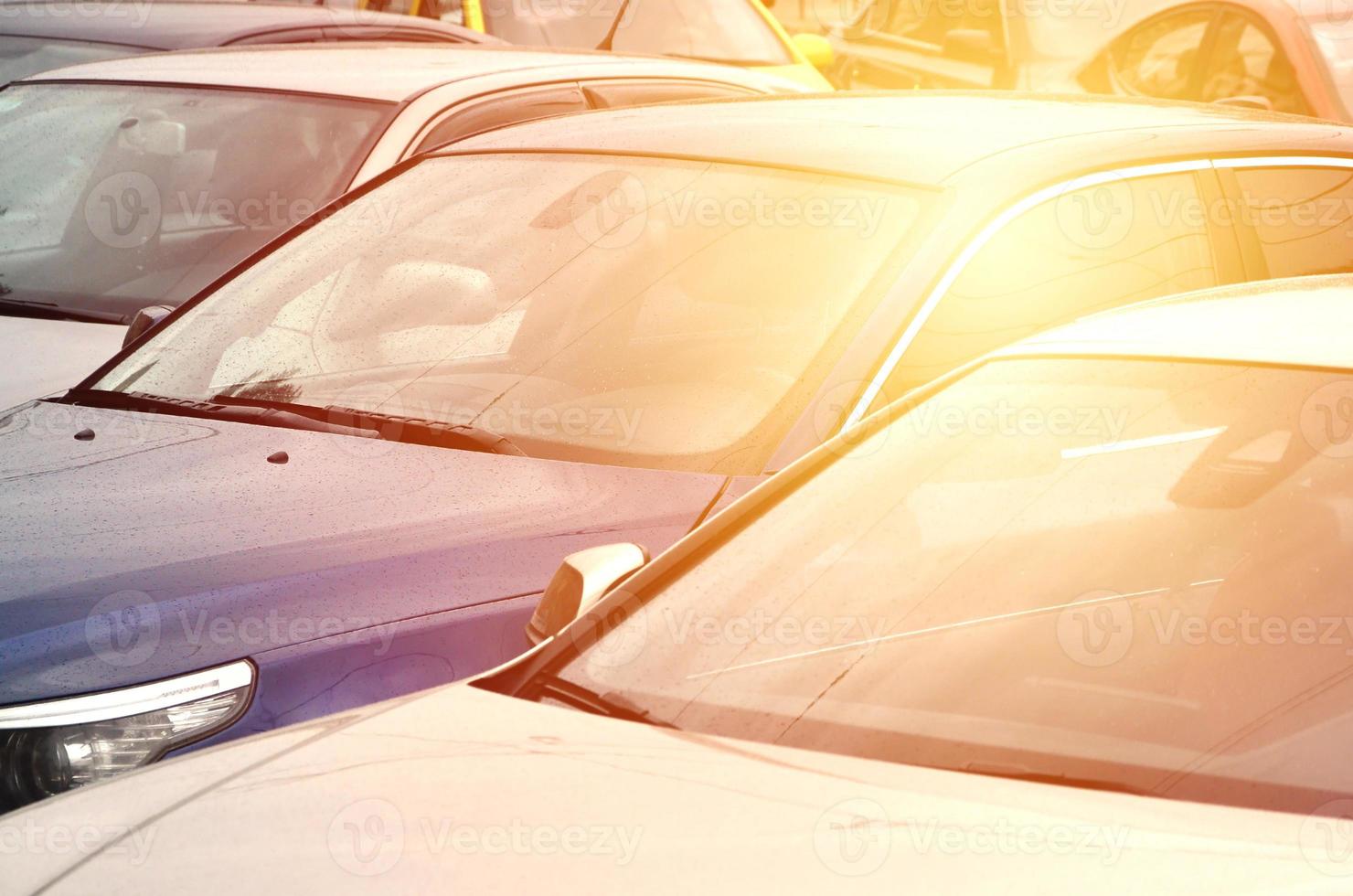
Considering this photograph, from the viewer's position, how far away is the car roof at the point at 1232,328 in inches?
94.3

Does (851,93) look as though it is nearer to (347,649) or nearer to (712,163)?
(712,163)

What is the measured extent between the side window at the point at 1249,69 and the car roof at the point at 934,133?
375 cm

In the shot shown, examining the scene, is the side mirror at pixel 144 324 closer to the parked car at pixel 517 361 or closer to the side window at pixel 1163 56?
the parked car at pixel 517 361

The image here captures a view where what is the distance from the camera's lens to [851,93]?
4352mm

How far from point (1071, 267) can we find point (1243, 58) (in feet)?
17.4

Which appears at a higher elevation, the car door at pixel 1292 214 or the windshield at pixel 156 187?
the windshield at pixel 156 187

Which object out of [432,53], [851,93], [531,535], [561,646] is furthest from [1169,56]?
[561,646]

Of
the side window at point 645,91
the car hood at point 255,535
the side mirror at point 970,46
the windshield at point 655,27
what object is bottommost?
the car hood at point 255,535

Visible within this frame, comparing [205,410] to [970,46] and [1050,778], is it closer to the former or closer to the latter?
[1050,778]

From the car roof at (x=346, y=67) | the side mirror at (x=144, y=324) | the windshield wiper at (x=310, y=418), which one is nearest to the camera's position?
the windshield wiper at (x=310, y=418)

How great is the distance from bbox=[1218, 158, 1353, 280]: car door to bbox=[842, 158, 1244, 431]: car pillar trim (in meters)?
0.30

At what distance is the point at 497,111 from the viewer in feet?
17.2

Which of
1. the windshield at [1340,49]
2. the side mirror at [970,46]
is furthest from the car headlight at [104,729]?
the side mirror at [970,46]

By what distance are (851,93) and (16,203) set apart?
9.08ft
